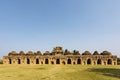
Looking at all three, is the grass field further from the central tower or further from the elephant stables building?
the central tower

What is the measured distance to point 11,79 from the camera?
19672 mm

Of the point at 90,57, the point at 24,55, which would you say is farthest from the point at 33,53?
the point at 90,57

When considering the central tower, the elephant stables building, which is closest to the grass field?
the elephant stables building

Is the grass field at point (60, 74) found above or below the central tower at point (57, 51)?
below

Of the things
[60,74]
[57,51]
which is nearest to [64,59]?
[57,51]

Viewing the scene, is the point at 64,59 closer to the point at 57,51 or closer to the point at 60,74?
the point at 57,51

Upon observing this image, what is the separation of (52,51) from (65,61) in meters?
11.6

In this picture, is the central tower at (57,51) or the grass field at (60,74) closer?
the grass field at (60,74)

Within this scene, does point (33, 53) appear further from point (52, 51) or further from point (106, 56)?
point (106, 56)

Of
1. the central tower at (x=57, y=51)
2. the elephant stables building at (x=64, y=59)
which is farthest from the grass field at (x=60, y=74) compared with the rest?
the central tower at (x=57, y=51)

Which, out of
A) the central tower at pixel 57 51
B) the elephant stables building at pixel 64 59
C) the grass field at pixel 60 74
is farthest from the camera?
the central tower at pixel 57 51

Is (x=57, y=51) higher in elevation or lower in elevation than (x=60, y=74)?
higher

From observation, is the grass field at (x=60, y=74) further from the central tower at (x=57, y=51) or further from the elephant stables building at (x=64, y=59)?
the central tower at (x=57, y=51)

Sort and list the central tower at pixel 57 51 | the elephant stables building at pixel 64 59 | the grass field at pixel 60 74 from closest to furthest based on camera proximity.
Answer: the grass field at pixel 60 74
the elephant stables building at pixel 64 59
the central tower at pixel 57 51
